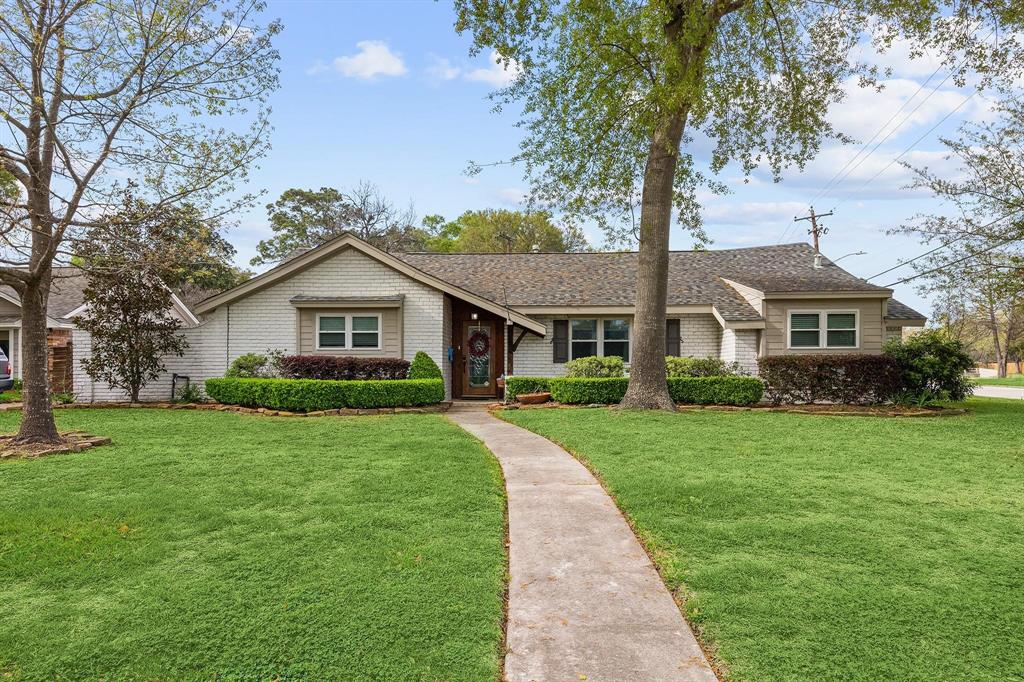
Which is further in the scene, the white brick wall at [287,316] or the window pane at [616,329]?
the window pane at [616,329]

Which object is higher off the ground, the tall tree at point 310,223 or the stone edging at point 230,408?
the tall tree at point 310,223

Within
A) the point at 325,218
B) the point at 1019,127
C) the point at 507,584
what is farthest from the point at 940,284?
the point at 325,218

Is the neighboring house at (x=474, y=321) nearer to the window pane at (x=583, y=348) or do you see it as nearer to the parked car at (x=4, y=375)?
the window pane at (x=583, y=348)

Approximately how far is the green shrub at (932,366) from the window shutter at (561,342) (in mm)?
8594

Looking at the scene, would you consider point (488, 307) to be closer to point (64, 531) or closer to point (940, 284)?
point (64, 531)

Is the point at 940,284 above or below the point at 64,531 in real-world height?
above

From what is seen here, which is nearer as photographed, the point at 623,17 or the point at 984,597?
the point at 984,597

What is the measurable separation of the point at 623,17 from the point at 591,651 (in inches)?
543

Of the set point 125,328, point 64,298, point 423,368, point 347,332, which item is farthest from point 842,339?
point 64,298

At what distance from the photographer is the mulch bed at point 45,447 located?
852cm

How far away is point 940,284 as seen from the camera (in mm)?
18938

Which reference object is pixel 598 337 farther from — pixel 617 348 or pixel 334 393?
pixel 334 393

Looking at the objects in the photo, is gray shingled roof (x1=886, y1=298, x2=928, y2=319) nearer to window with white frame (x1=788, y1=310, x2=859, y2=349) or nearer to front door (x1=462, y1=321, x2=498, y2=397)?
window with white frame (x1=788, y1=310, x2=859, y2=349)

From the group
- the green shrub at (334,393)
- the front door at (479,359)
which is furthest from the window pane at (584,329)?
the green shrub at (334,393)
